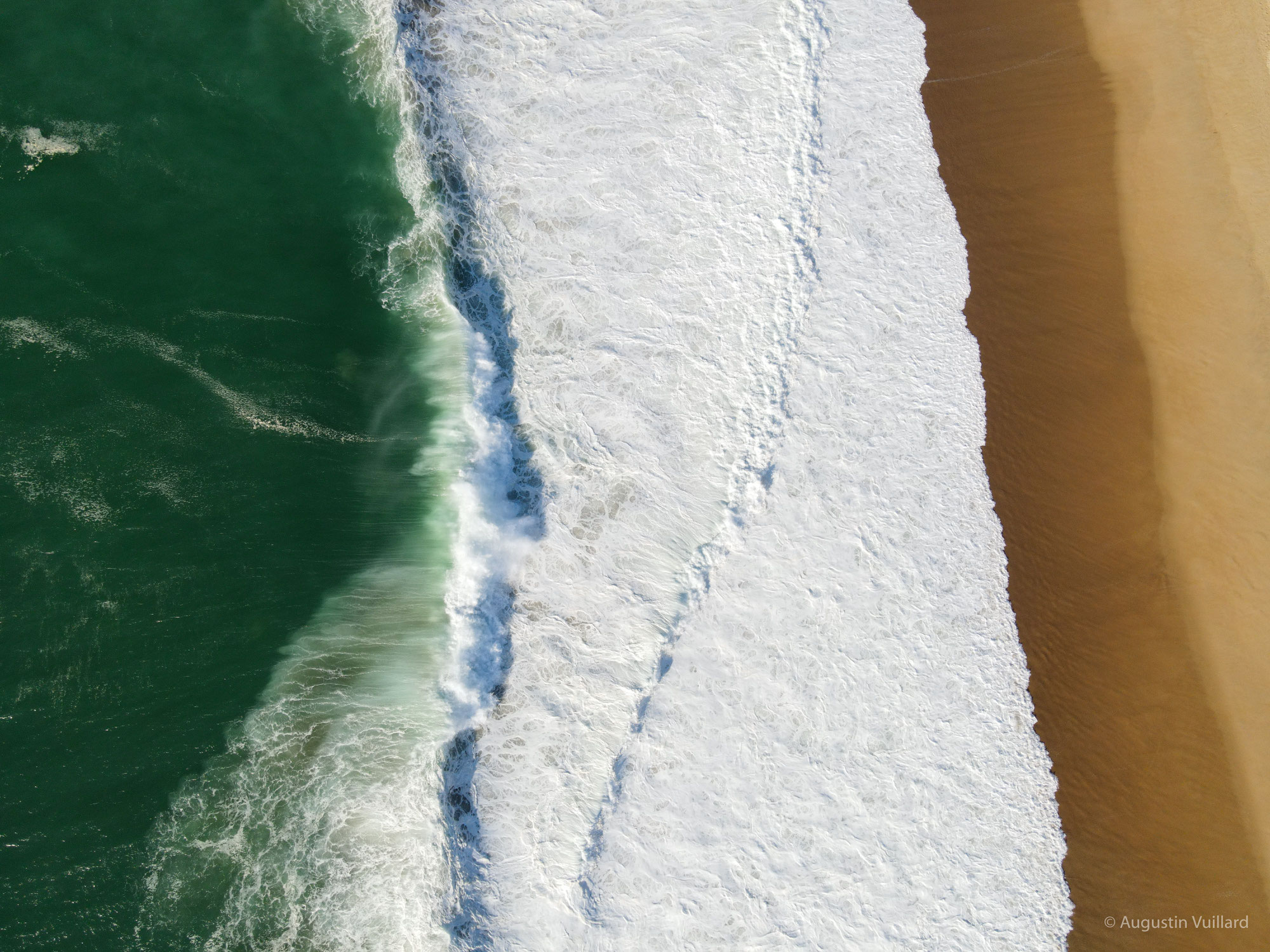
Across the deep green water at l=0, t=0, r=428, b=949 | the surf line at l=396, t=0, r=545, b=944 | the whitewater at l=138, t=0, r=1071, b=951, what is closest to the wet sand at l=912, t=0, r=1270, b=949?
the whitewater at l=138, t=0, r=1071, b=951

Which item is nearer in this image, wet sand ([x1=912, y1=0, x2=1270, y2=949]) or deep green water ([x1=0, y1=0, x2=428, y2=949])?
deep green water ([x1=0, y1=0, x2=428, y2=949])

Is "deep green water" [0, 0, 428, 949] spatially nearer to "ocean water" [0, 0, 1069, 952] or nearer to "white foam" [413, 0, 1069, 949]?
"ocean water" [0, 0, 1069, 952]

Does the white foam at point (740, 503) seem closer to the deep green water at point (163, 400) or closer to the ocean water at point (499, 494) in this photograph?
the ocean water at point (499, 494)

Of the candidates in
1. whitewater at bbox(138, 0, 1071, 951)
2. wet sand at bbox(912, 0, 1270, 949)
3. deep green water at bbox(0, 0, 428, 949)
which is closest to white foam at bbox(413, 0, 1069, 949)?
Answer: whitewater at bbox(138, 0, 1071, 951)

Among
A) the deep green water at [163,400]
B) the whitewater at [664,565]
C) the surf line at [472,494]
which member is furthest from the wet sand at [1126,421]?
the deep green water at [163,400]

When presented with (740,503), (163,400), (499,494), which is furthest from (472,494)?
(163,400)
